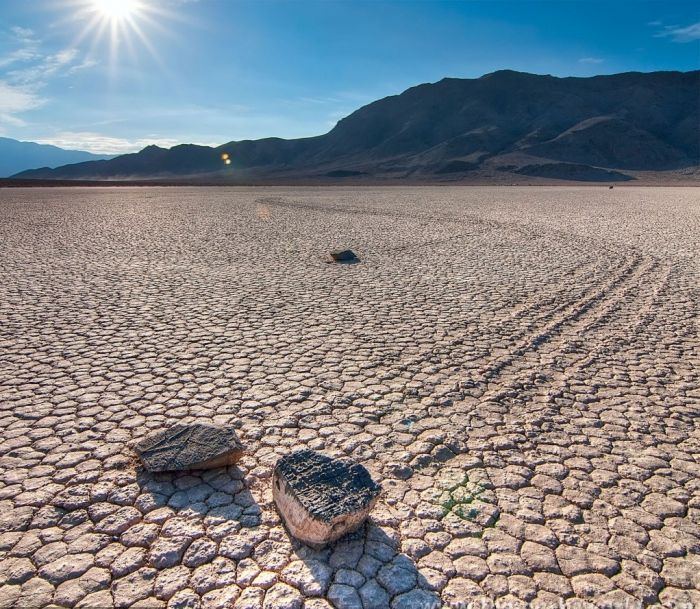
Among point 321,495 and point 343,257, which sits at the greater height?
point 343,257

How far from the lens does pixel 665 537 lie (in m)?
2.96

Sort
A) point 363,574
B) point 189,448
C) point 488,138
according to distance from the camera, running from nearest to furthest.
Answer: point 363,574 < point 189,448 < point 488,138

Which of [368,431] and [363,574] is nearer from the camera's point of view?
[363,574]

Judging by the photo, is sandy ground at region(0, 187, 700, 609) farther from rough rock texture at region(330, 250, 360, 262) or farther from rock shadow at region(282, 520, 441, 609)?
rough rock texture at region(330, 250, 360, 262)

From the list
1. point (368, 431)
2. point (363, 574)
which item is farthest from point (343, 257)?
point (363, 574)

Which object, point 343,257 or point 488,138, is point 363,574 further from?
point 488,138

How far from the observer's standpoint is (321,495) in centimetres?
290

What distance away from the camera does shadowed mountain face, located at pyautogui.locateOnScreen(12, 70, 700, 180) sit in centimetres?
9150

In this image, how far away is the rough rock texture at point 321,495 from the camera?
279cm

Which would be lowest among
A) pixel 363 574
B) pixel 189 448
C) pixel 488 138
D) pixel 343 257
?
pixel 363 574

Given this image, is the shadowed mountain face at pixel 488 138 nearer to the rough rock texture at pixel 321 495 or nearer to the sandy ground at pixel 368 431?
the sandy ground at pixel 368 431

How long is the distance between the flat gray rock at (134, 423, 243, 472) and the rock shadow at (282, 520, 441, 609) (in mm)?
905

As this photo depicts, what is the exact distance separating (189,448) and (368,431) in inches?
56.2

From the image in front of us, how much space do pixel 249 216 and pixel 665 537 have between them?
803 inches
